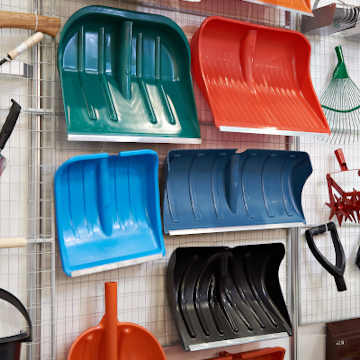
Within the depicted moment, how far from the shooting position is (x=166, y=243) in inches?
77.8

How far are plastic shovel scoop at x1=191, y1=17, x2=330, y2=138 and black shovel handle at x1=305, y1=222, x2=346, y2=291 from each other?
19.6 inches

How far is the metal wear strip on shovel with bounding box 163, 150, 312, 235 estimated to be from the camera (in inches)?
76.7

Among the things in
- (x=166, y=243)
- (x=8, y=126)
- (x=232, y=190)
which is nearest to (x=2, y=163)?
(x=8, y=126)

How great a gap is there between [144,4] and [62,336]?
1.40 meters

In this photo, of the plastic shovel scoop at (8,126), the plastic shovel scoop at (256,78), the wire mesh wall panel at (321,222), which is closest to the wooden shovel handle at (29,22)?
the plastic shovel scoop at (8,126)

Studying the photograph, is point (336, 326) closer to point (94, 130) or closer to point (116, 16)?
point (94, 130)

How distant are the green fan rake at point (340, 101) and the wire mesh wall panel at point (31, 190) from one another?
4.62 ft

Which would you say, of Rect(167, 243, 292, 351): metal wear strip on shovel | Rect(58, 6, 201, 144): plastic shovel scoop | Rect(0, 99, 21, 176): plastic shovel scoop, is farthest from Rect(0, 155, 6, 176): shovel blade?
Rect(167, 243, 292, 351): metal wear strip on shovel

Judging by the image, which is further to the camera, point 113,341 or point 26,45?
point 113,341

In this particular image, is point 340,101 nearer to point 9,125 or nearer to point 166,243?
point 166,243

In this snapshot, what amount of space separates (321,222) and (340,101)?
640 mm

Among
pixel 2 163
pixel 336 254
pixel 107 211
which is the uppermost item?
pixel 2 163

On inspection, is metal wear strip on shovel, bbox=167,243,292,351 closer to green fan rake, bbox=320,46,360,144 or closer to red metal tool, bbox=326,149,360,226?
red metal tool, bbox=326,149,360,226

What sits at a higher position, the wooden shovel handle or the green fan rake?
the wooden shovel handle
